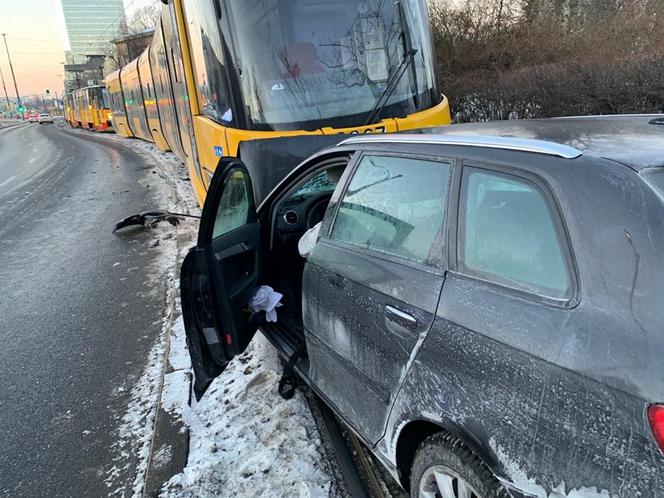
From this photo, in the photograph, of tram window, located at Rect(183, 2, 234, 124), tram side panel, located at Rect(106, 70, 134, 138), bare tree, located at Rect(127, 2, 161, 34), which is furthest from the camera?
bare tree, located at Rect(127, 2, 161, 34)

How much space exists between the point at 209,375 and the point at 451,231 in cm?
175

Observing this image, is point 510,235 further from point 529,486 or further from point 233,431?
point 233,431

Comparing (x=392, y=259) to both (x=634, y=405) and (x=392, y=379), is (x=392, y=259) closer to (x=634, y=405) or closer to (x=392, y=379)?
(x=392, y=379)

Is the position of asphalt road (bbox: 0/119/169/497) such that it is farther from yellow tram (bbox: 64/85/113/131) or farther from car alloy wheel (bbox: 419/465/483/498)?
yellow tram (bbox: 64/85/113/131)

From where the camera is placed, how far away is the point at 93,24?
233 ft

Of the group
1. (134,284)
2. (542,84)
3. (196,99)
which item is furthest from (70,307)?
(542,84)

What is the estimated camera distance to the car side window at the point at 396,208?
77.4 inches

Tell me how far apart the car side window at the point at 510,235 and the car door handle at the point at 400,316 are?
268 millimetres

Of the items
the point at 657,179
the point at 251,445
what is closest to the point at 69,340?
the point at 251,445

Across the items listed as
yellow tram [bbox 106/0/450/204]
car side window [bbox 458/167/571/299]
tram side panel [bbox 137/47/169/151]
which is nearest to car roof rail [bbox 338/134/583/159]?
car side window [bbox 458/167/571/299]

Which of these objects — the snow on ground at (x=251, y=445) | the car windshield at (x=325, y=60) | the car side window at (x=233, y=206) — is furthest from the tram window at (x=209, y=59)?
the snow on ground at (x=251, y=445)

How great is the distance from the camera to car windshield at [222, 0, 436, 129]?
5273 millimetres

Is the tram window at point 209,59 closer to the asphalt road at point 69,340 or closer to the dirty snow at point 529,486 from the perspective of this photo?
the asphalt road at point 69,340

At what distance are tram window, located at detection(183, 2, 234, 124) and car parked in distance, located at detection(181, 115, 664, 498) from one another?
10.5 ft
